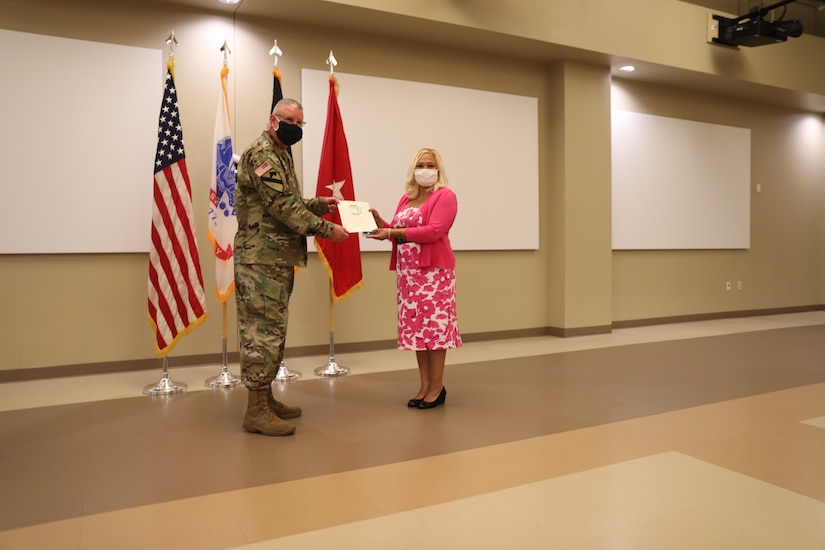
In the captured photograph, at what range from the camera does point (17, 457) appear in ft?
9.08

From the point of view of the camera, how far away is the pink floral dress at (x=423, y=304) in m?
3.46

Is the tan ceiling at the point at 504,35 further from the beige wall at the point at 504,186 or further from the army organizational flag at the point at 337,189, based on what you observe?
the army organizational flag at the point at 337,189

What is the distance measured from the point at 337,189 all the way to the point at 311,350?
58.6 inches

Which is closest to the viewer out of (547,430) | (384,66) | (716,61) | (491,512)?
(491,512)

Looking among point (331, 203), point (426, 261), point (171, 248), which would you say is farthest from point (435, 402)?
point (171, 248)

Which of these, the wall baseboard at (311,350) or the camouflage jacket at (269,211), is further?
the wall baseboard at (311,350)

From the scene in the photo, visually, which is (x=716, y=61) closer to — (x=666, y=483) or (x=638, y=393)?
(x=638, y=393)

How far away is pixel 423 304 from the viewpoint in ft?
11.4

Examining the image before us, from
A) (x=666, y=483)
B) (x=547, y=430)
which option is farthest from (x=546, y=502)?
(x=547, y=430)

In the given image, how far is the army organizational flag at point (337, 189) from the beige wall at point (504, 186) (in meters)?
0.62

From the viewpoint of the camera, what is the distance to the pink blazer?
11.0 ft

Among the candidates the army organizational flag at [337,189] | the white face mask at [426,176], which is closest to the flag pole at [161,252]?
the army organizational flag at [337,189]

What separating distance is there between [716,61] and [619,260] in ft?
8.12

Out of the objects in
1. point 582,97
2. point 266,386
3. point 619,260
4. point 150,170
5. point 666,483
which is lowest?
point 666,483
